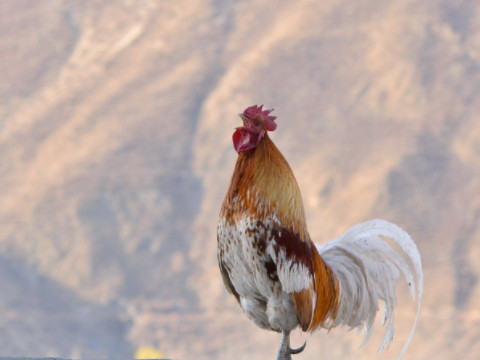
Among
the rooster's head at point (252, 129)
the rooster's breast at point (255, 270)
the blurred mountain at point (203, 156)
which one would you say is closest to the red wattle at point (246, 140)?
the rooster's head at point (252, 129)

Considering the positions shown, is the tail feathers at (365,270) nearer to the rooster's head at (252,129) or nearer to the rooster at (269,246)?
the rooster at (269,246)

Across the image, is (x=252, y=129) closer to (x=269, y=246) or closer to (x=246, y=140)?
(x=246, y=140)

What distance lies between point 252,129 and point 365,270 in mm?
1147

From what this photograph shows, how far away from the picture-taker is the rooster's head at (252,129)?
5254mm

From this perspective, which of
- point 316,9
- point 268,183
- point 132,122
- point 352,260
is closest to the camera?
point 268,183

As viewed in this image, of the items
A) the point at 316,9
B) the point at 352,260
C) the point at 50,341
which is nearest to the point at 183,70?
the point at 316,9

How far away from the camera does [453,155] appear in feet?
77.8

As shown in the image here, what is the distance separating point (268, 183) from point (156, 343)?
1711 cm

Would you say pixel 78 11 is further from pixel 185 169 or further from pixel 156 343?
pixel 156 343

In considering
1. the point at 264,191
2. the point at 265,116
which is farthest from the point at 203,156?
the point at 264,191

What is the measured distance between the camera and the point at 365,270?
5777 millimetres

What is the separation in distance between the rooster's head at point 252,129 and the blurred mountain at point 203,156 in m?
14.4

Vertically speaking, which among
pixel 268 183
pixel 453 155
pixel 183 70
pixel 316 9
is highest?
pixel 316 9

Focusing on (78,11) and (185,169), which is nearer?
(185,169)
